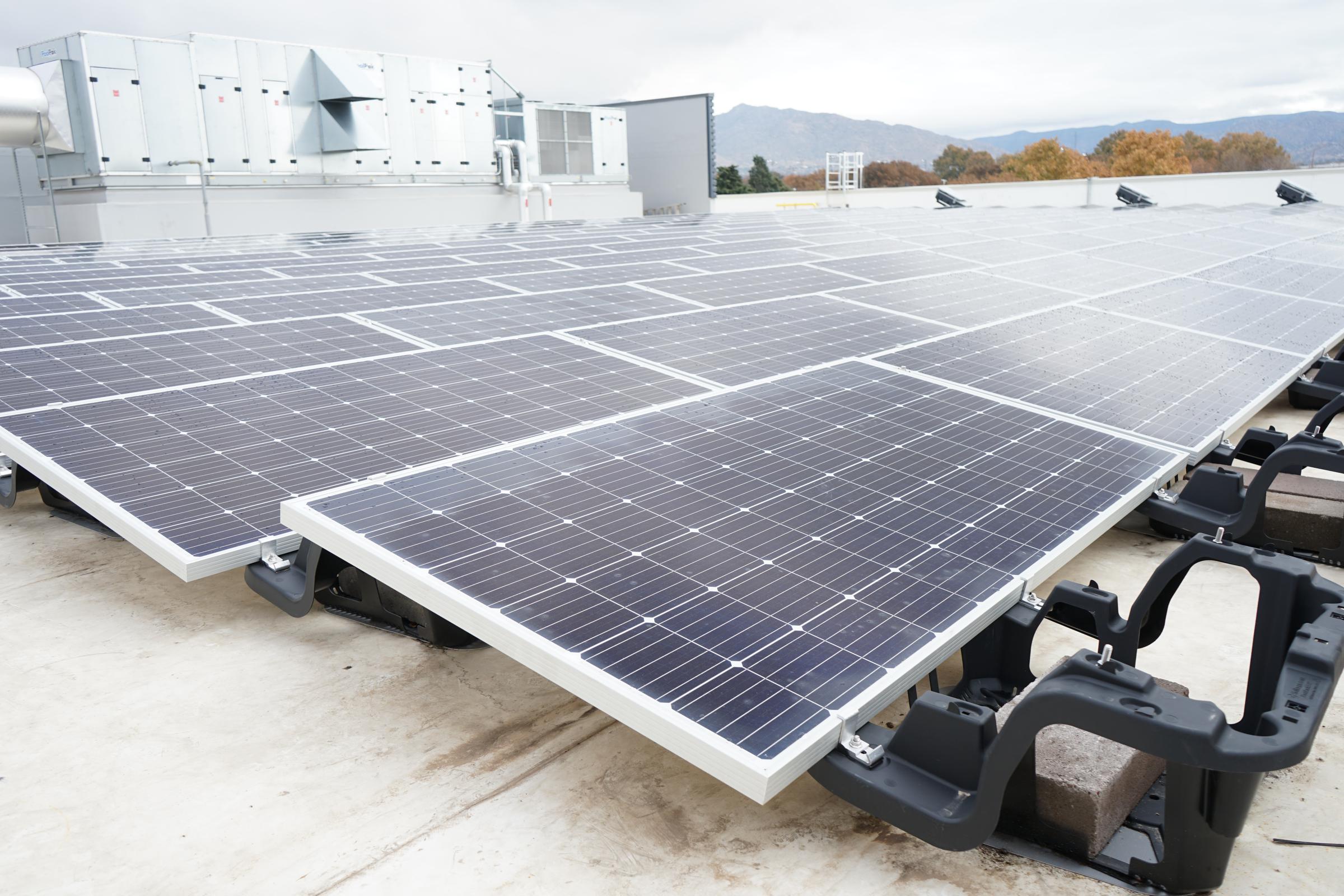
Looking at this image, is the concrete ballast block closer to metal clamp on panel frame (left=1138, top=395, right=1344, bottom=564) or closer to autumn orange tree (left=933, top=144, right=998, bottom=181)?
metal clamp on panel frame (left=1138, top=395, right=1344, bottom=564)

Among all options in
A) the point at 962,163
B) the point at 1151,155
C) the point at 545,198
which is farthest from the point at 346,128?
the point at 962,163

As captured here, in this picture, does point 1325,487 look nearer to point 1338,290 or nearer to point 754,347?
point 754,347

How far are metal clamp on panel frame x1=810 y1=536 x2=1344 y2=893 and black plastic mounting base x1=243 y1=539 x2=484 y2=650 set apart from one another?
7.44ft

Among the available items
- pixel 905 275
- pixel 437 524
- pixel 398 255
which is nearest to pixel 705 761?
pixel 437 524

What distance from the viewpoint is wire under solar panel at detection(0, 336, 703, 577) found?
5.07 meters

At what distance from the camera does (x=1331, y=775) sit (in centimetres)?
418

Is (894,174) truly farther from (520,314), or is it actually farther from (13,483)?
(13,483)

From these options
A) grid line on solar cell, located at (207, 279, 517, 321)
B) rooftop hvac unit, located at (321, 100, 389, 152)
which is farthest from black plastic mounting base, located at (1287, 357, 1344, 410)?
rooftop hvac unit, located at (321, 100, 389, 152)

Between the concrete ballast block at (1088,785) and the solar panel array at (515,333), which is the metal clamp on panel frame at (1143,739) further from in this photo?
the solar panel array at (515,333)

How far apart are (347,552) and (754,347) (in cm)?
444

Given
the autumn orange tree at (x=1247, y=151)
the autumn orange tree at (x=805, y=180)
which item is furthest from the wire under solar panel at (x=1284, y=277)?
the autumn orange tree at (x=1247, y=151)

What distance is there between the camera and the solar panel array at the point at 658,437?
3713mm

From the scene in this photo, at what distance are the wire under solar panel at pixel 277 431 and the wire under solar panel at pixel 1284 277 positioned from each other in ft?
37.0

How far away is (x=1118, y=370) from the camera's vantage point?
8180 mm
